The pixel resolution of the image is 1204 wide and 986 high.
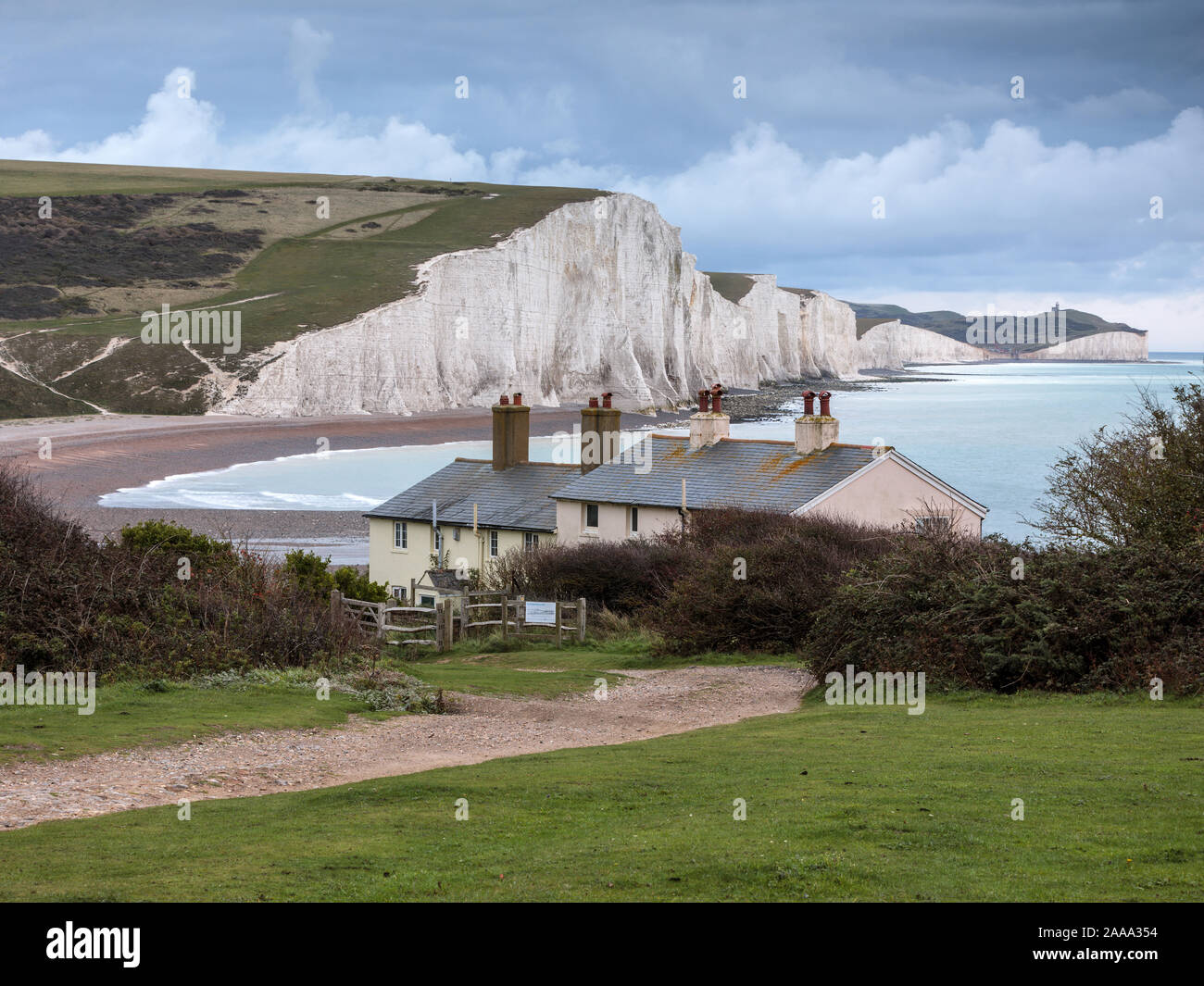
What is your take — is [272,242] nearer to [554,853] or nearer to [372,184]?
[372,184]

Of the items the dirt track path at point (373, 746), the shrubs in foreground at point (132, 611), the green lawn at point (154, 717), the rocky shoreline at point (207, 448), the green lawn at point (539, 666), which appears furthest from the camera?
the rocky shoreline at point (207, 448)

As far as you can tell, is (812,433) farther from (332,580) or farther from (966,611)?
(966,611)

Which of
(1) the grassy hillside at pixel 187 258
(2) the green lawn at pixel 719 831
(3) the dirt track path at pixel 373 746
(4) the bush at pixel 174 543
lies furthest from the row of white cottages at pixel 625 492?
(1) the grassy hillside at pixel 187 258

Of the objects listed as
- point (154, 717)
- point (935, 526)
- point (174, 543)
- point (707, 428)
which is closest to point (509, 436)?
point (707, 428)

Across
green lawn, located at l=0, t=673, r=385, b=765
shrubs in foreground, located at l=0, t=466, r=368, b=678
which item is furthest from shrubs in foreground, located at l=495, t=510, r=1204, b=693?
shrubs in foreground, located at l=0, t=466, r=368, b=678

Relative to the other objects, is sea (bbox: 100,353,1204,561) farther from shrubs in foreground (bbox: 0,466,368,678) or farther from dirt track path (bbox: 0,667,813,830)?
shrubs in foreground (bbox: 0,466,368,678)

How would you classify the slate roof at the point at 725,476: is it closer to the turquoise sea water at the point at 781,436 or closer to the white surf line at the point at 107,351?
the turquoise sea water at the point at 781,436
